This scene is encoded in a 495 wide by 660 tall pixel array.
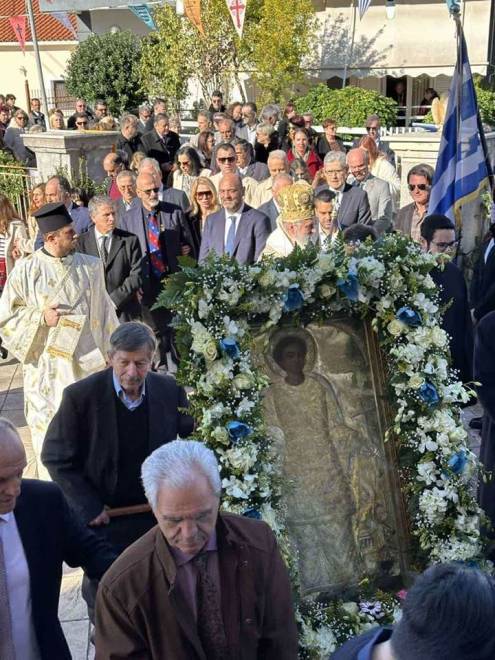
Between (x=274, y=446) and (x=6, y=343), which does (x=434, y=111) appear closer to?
(x=6, y=343)

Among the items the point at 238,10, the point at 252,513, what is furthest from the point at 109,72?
the point at 252,513

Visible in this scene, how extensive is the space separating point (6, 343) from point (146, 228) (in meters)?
3.06

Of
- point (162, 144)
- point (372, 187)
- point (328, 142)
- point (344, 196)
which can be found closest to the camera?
point (344, 196)

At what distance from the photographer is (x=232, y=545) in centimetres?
344

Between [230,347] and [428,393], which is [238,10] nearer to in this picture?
[428,393]

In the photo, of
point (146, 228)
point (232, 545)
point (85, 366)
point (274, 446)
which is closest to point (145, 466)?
point (232, 545)

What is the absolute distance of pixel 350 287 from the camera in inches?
189

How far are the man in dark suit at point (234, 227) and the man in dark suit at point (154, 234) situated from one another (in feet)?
1.96

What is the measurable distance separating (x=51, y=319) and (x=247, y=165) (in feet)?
21.6

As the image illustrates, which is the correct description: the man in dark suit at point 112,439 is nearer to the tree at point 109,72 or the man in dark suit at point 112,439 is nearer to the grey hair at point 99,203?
the grey hair at point 99,203

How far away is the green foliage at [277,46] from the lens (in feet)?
91.4

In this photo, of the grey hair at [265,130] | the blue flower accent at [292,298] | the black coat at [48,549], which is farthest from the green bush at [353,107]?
the black coat at [48,549]

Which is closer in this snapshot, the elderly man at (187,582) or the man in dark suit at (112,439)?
the elderly man at (187,582)

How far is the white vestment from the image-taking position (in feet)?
22.2
